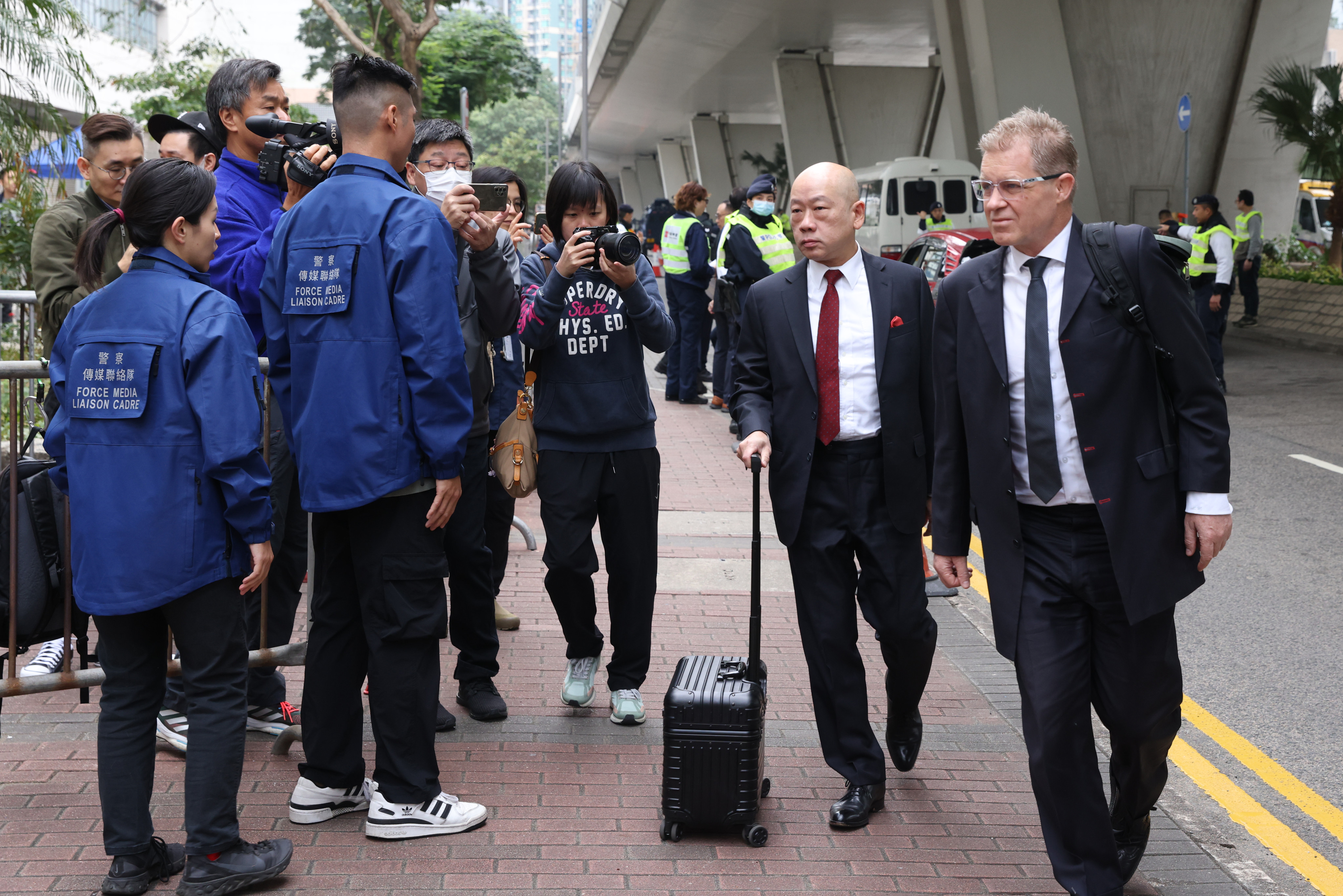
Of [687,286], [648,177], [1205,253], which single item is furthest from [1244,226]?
[648,177]

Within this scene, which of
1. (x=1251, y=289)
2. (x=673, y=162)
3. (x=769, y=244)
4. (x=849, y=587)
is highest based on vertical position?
(x=673, y=162)

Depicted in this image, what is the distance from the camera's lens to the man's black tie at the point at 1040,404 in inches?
129

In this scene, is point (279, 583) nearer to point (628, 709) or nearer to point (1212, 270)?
point (628, 709)

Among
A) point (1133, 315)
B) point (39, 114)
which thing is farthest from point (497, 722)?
point (39, 114)

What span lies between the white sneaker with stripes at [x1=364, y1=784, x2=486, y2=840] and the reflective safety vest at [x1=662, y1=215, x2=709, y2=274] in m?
9.71

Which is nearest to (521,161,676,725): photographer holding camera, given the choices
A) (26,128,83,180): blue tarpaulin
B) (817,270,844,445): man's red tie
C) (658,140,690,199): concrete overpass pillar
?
(817,270,844,445): man's red tie

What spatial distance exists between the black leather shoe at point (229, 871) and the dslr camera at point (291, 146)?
202 centimetres

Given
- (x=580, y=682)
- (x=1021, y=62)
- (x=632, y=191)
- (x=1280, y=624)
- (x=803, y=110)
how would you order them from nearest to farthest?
(x=580, y=682) → (x=1280, y=624) → (x=1021, y=62) → (x=803, y=110) → (x=632, y=191)

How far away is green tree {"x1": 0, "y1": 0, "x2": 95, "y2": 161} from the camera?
25.3ft

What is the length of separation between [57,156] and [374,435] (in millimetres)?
6190

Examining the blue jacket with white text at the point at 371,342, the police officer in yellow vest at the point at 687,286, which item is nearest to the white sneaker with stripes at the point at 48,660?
the blue jacket with white text at the point at 371,342

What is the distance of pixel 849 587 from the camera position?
13.3ft

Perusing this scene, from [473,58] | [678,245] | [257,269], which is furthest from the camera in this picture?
[473,58]

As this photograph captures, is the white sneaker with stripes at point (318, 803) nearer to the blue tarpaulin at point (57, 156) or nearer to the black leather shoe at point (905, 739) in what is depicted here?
the black leather shoe at point (905, 739)
